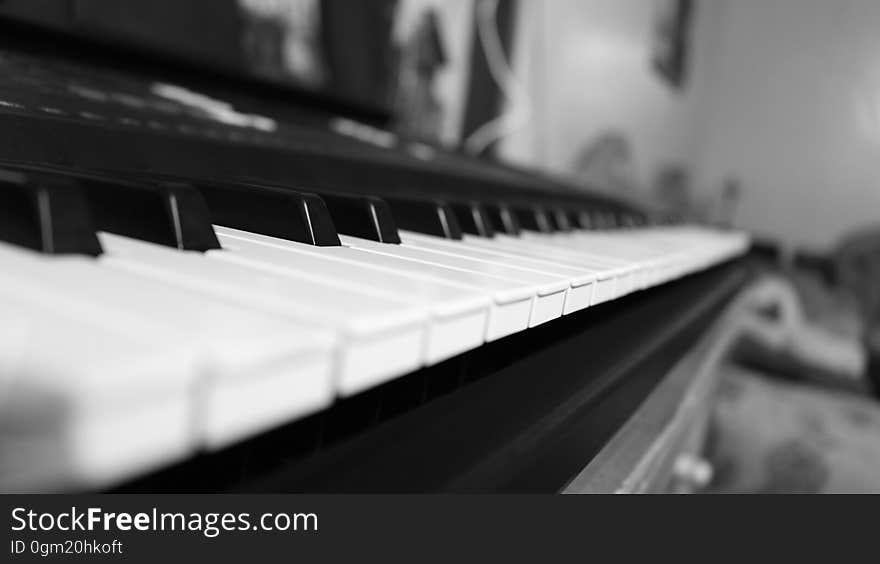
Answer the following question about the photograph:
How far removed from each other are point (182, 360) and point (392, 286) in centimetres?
16

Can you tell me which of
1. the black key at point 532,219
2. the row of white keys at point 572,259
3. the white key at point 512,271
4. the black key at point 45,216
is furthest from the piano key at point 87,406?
the black key at point 532,219

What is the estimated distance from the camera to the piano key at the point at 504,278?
15.4 inches

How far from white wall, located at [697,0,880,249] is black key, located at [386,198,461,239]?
4395 millimetres

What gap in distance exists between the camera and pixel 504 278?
0.41 metres

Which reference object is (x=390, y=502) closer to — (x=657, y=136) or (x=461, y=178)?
(x=461, y=178)

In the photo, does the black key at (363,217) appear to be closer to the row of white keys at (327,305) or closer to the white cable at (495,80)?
the row of white keys at (327,305)

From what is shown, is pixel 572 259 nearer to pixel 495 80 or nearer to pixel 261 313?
pixel 261 313

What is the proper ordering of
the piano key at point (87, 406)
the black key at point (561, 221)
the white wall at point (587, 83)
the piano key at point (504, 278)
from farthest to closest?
the white wall at point (587, 83)
the black key at point (561, 221)
the piano key at point (504, 278)
the piano key at point (87, 406)

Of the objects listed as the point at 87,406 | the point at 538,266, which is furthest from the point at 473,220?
the point at 87,406

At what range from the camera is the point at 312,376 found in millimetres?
236

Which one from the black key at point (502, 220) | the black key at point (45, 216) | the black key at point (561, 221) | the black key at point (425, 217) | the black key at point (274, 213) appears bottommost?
the black key at point (561, 221)

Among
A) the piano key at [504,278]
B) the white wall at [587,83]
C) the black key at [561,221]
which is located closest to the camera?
the piano key at [504,278]

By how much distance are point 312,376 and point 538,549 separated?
19 centimetres

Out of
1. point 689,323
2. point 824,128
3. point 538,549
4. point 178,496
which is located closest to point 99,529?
point 178,496
